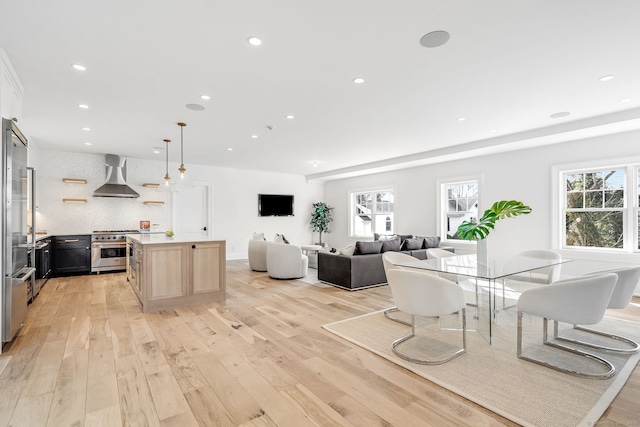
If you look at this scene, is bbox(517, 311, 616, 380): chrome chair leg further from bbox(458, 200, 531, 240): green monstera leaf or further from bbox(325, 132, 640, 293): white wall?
bbox(325, 132, 640, 293): white wall

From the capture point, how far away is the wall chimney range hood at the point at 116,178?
7.02 meters

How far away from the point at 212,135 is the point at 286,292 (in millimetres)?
3004

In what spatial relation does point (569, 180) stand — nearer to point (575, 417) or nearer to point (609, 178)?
point (609, 178)

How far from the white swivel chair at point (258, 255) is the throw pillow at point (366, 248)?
218 centimetres

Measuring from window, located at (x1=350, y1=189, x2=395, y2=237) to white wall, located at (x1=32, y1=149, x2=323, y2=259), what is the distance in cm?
161

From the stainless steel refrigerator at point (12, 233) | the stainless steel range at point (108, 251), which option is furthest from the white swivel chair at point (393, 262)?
the stainless steel range at point (108, 251)

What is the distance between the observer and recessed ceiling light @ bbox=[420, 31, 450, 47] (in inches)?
97.5

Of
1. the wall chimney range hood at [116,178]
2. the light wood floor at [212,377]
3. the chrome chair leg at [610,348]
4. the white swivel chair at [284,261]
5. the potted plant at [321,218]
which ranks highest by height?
the wall chimney range hood at [116,178]

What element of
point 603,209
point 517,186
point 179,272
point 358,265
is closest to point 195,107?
point 179,272

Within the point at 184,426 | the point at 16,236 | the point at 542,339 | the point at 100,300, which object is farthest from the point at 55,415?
the point at 542,339

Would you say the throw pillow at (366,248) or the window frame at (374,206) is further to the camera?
the window frame at (374,206)

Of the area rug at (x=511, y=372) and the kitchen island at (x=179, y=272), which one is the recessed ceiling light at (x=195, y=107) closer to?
the kitchen island at (x=179, y=272)

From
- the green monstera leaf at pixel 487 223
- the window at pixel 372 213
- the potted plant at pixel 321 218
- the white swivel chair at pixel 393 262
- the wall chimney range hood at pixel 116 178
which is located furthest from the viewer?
the potted plant at pixel 321 218

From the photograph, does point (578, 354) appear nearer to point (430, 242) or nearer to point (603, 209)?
point (603, 209)
